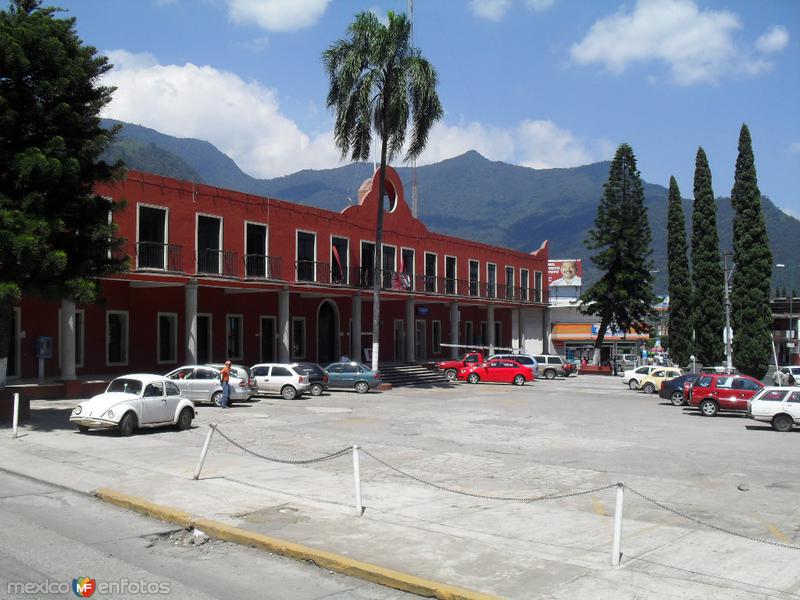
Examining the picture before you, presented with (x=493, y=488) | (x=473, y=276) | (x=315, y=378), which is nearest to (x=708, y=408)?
(x=315, y=378)

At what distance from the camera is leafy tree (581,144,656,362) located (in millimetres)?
57250

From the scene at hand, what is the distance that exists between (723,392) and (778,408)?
491 centimetres

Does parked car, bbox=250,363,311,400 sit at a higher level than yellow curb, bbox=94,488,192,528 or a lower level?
higher

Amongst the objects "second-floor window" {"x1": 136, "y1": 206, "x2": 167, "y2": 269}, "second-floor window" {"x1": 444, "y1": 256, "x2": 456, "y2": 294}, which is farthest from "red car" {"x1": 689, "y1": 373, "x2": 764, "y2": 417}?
"second-floor window" {"x1": 444, "y1": 256, "x2": 456, "y2": 294}

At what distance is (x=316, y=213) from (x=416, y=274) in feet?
32.8

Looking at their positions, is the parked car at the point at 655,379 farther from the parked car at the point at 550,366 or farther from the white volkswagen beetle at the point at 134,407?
the white volkswagen beetle at the point at 134,407

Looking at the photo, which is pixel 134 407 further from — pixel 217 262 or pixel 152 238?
pixel 217 262

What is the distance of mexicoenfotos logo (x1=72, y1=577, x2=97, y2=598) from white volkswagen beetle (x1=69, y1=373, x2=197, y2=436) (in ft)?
37.7

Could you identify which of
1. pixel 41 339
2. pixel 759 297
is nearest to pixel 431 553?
pixel 41 339

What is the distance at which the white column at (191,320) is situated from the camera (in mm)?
30609

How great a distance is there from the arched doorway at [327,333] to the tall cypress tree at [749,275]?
23707 millimetres

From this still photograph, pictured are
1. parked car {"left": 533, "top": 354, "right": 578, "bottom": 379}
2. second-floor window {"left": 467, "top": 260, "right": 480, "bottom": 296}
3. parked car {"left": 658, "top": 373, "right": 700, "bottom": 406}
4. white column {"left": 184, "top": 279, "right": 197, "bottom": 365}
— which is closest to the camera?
white column {"left": 184, "top": 279, "right": 197, "bottom": 365}

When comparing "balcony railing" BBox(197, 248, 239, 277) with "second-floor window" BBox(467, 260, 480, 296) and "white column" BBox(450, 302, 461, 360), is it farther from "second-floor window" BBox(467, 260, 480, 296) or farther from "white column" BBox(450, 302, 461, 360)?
"second-floor window" BBox(467, 260, 480, 296)

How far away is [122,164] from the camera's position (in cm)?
2136
